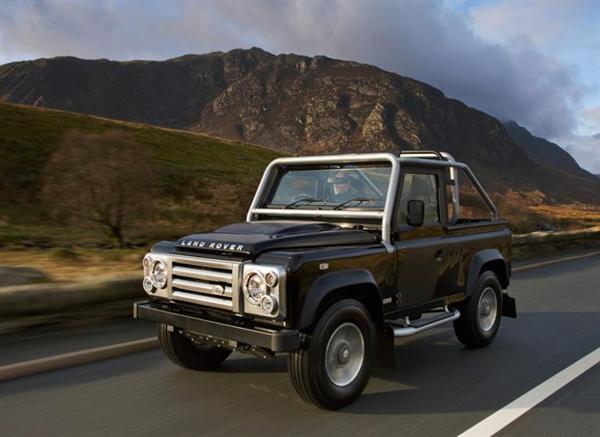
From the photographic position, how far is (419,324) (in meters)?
5.11

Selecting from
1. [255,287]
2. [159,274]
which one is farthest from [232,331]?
[159,274]

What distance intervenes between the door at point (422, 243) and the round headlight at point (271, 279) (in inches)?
53.5

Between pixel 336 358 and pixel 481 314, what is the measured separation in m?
2.53

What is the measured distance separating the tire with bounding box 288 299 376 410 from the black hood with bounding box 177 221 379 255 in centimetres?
52

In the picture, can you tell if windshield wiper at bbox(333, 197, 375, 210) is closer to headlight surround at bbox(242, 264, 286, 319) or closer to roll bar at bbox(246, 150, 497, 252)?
roll bar at bbox(246, 150, 497, 252)

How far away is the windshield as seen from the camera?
5.17 metres

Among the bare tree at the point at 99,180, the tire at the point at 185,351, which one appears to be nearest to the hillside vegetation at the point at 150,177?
the bare tree at the point at 99,180

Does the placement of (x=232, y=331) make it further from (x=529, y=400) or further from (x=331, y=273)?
(x=529, y=400)

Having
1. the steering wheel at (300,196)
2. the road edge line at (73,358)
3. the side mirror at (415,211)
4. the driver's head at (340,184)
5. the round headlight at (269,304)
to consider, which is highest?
the driver's head at (340,184)

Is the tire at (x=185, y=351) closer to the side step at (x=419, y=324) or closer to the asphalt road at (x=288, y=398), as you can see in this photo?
the asphalt road at (x=288, y=398)

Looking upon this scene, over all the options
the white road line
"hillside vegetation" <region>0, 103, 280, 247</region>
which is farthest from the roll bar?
"hillside vegetation" <region>0, 103, 280, 247</region>

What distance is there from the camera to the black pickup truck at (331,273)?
408cm

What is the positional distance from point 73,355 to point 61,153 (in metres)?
11.4

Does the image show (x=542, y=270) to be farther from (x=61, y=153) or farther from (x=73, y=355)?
(x=61, y=153)
